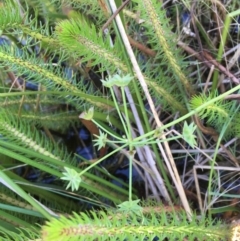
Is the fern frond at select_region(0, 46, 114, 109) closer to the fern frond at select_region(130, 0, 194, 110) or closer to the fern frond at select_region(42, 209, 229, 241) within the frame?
the fern frond at select_region(130, 0, 194, 110)

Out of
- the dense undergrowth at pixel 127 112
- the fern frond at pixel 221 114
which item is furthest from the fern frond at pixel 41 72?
the fern frond at pixel 221 114

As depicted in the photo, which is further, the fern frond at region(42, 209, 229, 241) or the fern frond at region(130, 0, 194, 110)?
the fern frond at region(130, 0, 194, 110)

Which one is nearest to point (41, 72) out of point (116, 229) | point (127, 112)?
point (127, 112)

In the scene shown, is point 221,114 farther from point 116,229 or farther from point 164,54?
point 116,229

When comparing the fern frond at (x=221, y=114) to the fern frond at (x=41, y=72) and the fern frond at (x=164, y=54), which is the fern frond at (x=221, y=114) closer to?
the fern frond at (x=164, y=54)

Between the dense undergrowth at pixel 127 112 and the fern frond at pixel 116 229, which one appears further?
the dense undergrowth at pixel 127 112

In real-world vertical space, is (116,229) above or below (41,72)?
below

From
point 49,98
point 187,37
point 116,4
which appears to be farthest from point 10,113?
point 187,37

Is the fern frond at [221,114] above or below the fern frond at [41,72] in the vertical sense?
below

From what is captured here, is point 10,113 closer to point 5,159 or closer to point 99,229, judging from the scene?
point 5,159

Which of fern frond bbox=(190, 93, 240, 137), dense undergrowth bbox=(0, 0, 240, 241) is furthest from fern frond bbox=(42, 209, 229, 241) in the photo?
fern frond bbox=(190, 93, 240, 137)
